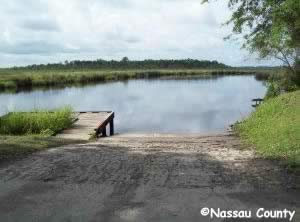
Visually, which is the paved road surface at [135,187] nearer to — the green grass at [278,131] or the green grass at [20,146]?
the green grass at [20,146]

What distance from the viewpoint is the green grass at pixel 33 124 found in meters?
21.0

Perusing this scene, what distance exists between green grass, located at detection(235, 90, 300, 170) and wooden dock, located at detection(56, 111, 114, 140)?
21.0ft

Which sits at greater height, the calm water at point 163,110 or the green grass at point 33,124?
the green grass at point 33,124

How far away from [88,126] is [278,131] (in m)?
10.3

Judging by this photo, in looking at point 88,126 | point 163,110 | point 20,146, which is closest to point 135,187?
point 20,146

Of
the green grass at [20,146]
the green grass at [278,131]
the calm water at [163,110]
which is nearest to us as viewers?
the green grass at [20,146]

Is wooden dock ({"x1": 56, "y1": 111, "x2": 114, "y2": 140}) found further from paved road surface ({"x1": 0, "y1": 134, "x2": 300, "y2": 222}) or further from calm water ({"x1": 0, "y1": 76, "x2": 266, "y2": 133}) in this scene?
paved road surface ({"x1": 0, "y1": 134, "x2": 300, "y2": 222})

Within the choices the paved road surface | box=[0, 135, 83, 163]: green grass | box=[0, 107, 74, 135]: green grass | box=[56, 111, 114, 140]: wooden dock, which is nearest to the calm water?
box=[56, 111, 114, 140]: wooden dock

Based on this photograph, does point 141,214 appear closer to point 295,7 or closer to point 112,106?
point 295,7

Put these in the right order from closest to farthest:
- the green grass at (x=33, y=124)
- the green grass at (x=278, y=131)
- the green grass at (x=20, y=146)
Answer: the green grass at (x=20, y=146) < the green grass at (x=278, y=131) < the green grass at (x=33, y=124)

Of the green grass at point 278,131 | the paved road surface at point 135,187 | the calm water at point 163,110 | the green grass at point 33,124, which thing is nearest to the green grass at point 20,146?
the paved road surface at point 135,187

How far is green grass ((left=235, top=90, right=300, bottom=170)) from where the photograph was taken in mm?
11875

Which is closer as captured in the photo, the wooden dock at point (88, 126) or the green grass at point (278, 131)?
the green grass at point (278, 131)

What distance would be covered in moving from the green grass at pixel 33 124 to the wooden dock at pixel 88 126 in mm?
476
